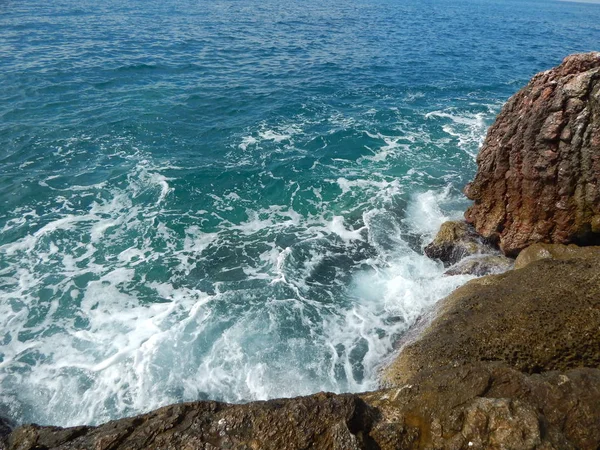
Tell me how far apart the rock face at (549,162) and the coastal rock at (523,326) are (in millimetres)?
3135

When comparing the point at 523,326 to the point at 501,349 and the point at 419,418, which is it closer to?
the point at 501,349

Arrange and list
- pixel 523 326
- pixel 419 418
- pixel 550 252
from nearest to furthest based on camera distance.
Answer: pixel 419 418, pixel 523 326, pixel 550 252

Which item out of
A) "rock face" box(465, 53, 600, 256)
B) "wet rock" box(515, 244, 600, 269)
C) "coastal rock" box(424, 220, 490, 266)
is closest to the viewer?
"rock face" box(465, 53, 600, 256)

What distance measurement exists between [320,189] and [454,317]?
1445 centimetres

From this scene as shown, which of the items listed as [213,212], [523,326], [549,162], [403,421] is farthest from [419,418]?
[213,212]

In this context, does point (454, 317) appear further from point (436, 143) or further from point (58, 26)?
point (58, 26)

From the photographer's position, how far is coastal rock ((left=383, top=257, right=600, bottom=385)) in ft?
35.9

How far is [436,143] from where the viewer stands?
31.9 m

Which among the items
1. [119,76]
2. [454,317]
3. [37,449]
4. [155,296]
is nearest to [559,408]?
[454,317]

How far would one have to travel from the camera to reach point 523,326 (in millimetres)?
11789

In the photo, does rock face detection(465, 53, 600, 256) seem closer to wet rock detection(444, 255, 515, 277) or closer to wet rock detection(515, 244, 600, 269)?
wet rock detection(515, 244, 600, 269)

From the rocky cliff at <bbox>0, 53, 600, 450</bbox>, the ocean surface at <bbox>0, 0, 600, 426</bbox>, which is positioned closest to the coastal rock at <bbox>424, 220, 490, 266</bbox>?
the rocky cliff at <bbox>0, 53, 600, 450</bbox>

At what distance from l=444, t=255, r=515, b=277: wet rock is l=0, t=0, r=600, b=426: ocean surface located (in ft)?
1.89

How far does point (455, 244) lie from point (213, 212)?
1368cm
